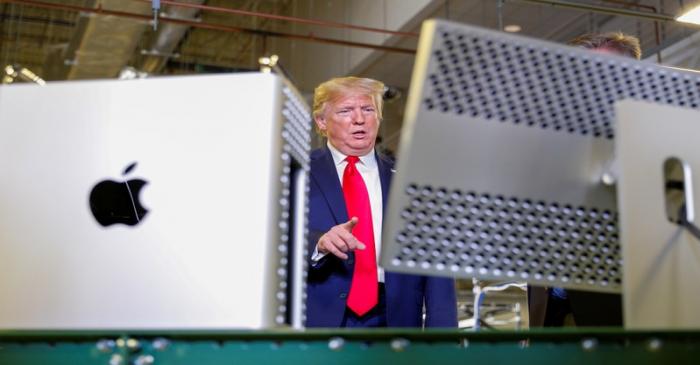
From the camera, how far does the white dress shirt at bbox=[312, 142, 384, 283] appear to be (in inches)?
89.7

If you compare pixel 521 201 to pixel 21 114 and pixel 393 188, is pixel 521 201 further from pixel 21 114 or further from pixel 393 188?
pixel 21 114

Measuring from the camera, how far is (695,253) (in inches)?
41.3

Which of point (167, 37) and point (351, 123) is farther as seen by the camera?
point (167, 37)

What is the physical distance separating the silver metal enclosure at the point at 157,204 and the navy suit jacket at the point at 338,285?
103cm

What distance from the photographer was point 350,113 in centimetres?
253

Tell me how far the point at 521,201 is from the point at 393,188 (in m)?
0.18

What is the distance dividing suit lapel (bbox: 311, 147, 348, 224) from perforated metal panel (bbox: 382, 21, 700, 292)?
1197 millimetres

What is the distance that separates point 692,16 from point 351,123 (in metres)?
2.73

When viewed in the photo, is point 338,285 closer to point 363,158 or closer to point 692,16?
point 363,158

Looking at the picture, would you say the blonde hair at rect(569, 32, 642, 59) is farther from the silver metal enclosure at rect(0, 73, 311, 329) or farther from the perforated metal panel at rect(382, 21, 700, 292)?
the silver metal enclosure at rect(0, 73, 311, 329)

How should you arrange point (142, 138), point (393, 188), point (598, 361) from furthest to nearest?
point (142, 138) → point (393, 188) → point (598, 361)

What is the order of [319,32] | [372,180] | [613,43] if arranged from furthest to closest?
[319,32], [372,180], [613,43]

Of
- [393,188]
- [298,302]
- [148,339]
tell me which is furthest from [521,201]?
[148,339]

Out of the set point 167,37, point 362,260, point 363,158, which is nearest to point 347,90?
point 363,158
